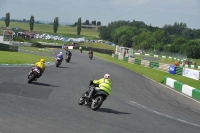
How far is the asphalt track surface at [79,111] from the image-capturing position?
1138 cm

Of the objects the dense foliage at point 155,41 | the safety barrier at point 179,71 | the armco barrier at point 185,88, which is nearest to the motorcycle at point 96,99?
the armco barrier at point 185,88

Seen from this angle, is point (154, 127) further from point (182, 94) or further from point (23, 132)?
point (182, 94)

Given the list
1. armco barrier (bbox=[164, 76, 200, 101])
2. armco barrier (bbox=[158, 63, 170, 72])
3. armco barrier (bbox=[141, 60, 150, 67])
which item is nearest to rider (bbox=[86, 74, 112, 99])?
armco barrier (bbox=[164, 76, 200, 101])

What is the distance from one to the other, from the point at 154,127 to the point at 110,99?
612 centimetres

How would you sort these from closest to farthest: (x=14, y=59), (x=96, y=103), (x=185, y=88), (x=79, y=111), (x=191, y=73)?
(x=79, y=111) < (x=96, y=103) < (x=185, y=88) < (x=14, y=59) < (x=191, y=73)

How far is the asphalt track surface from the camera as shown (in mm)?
11375

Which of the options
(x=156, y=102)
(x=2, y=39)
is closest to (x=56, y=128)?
(x=156, y=102)

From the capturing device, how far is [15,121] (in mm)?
11039

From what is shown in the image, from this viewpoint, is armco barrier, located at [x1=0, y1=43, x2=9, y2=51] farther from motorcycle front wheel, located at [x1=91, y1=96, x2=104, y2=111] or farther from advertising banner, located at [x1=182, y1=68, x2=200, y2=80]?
motorcycle front wheel, located at [x1=91, y1=96, x2=104, y2=111]

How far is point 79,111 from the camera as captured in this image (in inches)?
567

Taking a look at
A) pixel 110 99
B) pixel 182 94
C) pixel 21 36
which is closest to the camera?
pixel 110 99

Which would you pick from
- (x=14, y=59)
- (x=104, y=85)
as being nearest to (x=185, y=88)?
(x=104, y=85)

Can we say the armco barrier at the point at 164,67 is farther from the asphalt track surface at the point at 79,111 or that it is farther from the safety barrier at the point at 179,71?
the asphalt track surface at the point at 79,111

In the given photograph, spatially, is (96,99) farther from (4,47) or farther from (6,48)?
(6,48)
